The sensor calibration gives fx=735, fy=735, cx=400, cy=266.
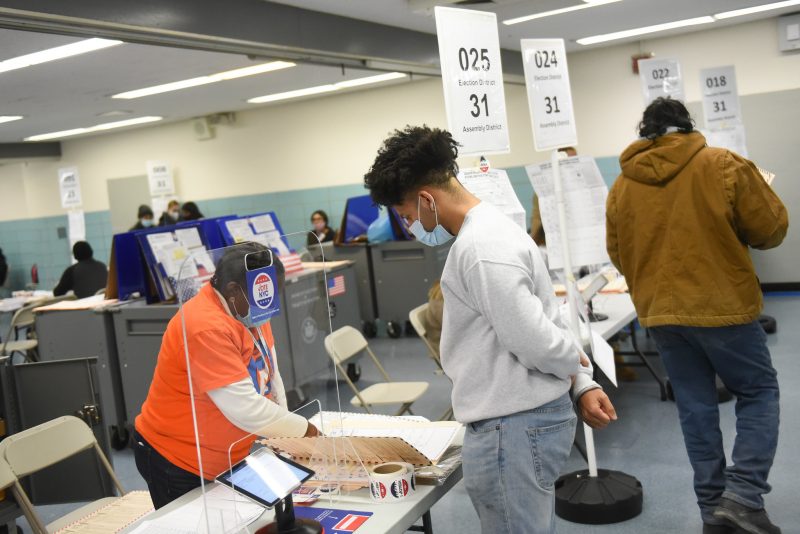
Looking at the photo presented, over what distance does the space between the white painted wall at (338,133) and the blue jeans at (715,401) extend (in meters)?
6.61

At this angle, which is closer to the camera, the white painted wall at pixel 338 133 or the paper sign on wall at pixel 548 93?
the paper sign on wall at pixel 548 93

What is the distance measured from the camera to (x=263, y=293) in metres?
1.74

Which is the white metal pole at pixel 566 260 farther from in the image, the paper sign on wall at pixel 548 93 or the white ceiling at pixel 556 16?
the white ceiling at pixel 556 16

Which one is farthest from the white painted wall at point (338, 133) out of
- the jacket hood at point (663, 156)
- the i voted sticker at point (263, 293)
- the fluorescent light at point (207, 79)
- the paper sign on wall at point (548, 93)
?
the i voted sticker at point (263, 293)

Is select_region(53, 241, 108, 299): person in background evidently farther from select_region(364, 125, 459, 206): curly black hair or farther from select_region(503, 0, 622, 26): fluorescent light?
select_region(364, 125, 459, 206): curly black hair

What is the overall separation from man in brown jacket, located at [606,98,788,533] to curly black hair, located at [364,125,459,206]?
4.80ft

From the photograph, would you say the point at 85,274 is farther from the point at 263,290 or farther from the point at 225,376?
the point at 263,290

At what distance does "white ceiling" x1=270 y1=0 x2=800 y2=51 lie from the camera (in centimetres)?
564

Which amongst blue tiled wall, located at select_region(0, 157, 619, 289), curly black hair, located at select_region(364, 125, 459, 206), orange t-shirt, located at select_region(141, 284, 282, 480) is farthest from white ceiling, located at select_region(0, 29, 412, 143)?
curly black hair, located at select_region(364, 125, 459, 206)

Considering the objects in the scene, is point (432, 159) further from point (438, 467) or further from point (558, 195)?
point (558, 195)

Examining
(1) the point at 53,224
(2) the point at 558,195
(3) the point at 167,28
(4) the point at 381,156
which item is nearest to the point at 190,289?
(4) the point at 381,156

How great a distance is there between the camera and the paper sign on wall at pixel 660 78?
19.6ft

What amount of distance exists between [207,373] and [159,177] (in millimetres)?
10623

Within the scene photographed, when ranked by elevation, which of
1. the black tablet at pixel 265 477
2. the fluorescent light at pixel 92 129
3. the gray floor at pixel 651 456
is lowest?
the gray floor at pixel 651 456
